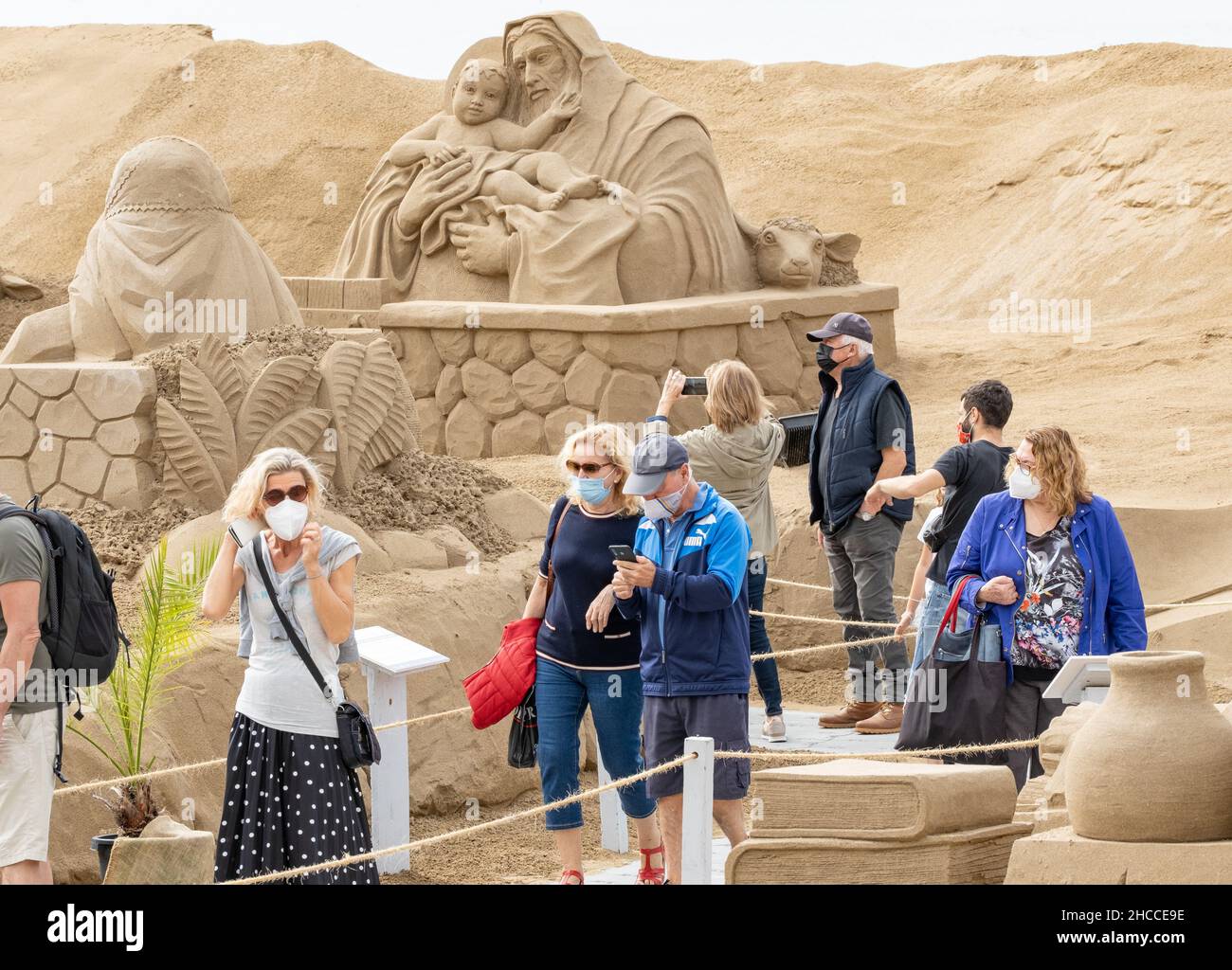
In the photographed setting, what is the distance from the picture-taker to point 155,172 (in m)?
7.52

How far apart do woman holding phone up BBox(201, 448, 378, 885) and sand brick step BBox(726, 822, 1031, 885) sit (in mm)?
1161

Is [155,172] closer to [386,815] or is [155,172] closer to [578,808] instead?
[386,815]

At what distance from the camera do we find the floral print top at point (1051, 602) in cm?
502

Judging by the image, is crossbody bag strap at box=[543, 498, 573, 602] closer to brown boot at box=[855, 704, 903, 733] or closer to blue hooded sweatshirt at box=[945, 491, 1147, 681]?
blue hooded sweatshirt at box=[945, 491, 1147, 681]

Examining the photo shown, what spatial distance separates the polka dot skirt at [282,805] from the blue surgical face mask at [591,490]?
106cm

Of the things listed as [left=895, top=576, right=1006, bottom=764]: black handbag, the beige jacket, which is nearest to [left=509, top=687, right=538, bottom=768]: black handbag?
[left=895, top=576, right=1006, bottom=764]: black handbag

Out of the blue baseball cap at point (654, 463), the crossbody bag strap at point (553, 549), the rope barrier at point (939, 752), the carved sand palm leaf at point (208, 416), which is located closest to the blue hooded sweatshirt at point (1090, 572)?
the rope barrier at point (939, 752)

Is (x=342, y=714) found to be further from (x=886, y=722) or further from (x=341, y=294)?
(x=341, y=294)

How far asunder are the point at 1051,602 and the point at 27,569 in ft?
9.30

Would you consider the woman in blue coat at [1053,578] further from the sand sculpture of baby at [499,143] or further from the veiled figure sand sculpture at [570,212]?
the sand sculpture of baby at [499,143]

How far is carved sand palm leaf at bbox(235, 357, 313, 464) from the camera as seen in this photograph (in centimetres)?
720

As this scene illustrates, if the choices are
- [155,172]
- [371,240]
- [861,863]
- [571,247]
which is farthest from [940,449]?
[861,863]

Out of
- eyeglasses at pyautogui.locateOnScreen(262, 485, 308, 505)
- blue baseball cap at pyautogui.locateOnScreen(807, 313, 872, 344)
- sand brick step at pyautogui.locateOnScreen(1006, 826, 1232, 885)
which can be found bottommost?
sand brick step at pyautogui.locateOnScreen(1006, 826, 1232, 885)

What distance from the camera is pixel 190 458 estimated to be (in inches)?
280
